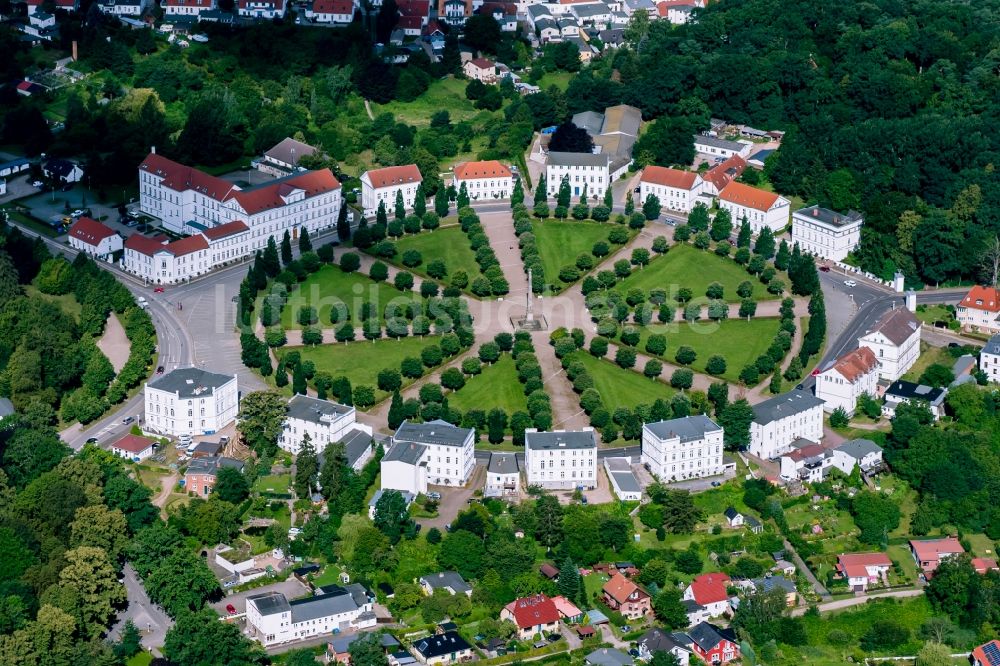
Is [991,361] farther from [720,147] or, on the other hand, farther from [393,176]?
[393,176]

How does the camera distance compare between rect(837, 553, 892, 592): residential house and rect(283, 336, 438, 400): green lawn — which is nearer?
rect(837, 553, 892, 592): residential house

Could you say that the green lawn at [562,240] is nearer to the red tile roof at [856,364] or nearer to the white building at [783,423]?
the red tile roof at [856,364]

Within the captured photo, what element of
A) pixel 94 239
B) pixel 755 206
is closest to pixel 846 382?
pixel 755 206

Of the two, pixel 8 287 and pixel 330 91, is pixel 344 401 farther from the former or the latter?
pixel 330 91

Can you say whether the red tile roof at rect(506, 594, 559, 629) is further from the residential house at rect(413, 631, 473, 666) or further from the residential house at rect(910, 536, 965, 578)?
the residential house at rect(910, 536, 965, 578)

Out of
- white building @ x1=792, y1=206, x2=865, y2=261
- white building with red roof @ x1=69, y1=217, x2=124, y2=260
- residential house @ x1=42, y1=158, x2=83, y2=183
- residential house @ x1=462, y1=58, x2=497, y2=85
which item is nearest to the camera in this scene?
white building with red roof @ x1=69, y1=217, x2=124, y2=260

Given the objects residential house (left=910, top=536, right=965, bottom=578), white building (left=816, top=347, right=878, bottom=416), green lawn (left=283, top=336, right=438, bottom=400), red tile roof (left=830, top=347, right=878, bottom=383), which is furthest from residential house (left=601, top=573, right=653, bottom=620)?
green lawn (left=283, top=336, right=438, bottom=400)

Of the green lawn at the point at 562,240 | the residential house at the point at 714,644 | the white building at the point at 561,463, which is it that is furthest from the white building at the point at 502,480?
the green lawn at the point at 562,240
